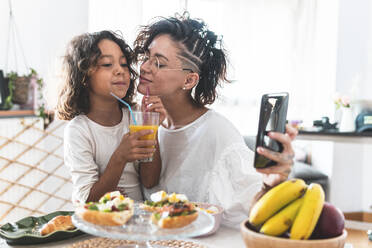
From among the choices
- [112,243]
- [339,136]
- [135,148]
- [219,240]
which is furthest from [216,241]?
[339,136]

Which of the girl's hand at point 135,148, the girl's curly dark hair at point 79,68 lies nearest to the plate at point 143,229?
the girl's hand at point 135,148

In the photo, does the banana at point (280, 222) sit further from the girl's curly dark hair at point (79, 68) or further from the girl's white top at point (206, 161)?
the girl's curly dark hair at point (79, 68)

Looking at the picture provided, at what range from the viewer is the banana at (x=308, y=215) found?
2.94 ft

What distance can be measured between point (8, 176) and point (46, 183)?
372 millimetres

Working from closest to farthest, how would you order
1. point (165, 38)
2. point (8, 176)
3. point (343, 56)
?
point (165, 38), point (8, 176), point (343, 56)

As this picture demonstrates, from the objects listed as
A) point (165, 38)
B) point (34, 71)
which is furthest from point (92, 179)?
point (34, 71)

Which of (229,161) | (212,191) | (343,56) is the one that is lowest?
(212,191)

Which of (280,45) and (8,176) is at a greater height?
(280,45)

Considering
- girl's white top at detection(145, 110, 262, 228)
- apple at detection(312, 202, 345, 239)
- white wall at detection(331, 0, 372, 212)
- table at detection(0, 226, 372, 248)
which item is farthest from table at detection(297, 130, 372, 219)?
apple at detection(312, 202, 345, 239)

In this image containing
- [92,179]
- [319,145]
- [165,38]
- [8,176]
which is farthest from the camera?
[319,145]

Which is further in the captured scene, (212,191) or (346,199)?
(346,199)

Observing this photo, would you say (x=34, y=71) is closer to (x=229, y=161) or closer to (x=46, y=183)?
(x=46, y=183)

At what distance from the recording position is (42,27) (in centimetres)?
369

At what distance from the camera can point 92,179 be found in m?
1.52
